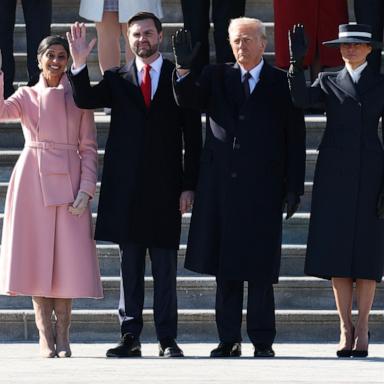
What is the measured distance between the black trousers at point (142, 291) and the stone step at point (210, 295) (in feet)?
3.16

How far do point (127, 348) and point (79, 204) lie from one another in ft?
2.59

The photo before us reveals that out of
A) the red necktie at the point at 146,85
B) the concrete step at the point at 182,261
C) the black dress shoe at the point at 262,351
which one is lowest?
the black dress shoe at the point at 262,351

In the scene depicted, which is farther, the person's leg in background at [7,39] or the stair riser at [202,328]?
the person's leg in background at [7,39]

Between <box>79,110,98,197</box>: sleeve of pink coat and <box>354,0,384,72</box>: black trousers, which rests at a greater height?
<box>354,0,384,72</box>: black trousers

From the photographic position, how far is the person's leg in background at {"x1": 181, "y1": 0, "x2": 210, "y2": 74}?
12453mm

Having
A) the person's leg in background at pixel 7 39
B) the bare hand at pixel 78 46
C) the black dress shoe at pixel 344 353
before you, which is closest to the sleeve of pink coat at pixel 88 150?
the bare hand at pixel 78 46

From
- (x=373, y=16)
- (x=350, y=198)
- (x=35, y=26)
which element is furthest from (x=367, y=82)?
(x=35, y=26)

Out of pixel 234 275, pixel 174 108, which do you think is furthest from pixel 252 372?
pixel 174 108

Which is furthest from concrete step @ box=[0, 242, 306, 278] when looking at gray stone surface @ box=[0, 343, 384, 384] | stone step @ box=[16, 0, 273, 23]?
stone step @ box=[16, 0, 273, 23]

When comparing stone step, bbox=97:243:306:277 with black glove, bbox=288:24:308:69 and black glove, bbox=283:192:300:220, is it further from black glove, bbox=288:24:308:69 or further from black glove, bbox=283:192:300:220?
black glove, bbox=288:24:308:69

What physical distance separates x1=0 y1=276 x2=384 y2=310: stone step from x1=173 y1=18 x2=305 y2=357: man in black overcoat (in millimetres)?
974

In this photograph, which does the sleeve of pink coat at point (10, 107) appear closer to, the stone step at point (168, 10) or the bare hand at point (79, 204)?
the bare hand at point (79, 204)

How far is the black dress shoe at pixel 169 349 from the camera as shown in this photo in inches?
403

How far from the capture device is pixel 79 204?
10.3m
